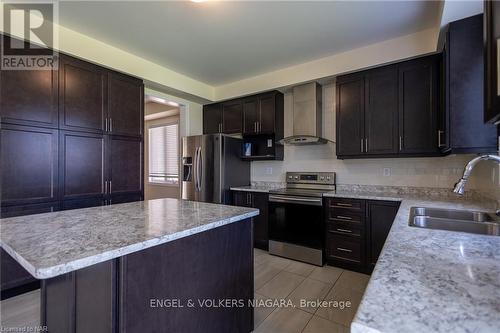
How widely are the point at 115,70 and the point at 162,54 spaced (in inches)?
23.8

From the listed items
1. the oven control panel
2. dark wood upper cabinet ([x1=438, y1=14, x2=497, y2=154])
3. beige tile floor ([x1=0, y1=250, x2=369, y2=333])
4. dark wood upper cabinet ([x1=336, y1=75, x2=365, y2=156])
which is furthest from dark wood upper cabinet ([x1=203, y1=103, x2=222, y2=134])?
dark wood upper cabinet ([x1=438, y1=14, x2=497, y2=154])

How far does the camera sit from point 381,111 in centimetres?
288

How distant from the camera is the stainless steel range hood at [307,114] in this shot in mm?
3364

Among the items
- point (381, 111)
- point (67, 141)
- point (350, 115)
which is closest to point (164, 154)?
point (67, 141)

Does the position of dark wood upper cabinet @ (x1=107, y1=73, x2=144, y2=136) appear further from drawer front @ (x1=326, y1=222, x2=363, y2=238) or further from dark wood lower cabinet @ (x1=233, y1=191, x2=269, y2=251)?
drawer front @ (x1=326, y1=222, x2=363, y2=238)

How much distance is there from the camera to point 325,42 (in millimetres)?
2828

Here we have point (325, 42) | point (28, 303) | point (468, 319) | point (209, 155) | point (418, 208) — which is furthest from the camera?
point (209, 155)

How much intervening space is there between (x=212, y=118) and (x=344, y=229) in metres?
2.90

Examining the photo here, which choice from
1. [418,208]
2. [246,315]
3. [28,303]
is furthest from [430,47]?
[28,303]

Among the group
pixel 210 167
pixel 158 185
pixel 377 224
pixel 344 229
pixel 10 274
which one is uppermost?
pixel 210 167

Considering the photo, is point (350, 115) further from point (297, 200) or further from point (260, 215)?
point (260, 215)

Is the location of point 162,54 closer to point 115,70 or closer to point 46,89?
point 115,70

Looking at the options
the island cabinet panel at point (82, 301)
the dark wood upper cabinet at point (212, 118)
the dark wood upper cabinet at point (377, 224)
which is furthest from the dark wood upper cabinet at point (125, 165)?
the dark wood upper cabinet at point (377, 224)

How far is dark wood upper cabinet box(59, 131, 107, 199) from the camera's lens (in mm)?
2520
